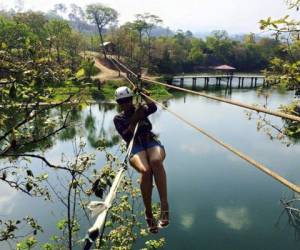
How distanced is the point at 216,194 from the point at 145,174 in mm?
15443

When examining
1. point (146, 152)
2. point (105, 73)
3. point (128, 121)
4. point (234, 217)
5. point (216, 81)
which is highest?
point (128, 121)

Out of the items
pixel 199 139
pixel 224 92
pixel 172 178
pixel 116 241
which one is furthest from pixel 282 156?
pixel 224 92

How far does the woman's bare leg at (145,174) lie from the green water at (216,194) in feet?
16.4

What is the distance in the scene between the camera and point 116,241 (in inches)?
376

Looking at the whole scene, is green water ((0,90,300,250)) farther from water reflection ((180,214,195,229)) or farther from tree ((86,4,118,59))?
tree ((86,4,118,59))

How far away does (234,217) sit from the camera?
16641 mm

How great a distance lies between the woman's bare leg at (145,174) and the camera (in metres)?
4.19

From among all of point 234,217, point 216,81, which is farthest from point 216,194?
point 216,81

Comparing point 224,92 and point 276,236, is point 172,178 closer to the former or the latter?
point 276,236

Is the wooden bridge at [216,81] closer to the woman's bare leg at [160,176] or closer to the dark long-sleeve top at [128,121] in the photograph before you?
the dark long-sleeve top at [128,121]

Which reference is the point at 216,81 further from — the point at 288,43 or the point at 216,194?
the point at 288,43

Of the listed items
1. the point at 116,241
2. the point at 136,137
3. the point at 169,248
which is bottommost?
the point at 169,248

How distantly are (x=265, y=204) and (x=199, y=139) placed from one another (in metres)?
11.5

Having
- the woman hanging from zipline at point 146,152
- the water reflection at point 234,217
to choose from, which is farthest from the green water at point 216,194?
the woman hanging from zipline at point 146,152
